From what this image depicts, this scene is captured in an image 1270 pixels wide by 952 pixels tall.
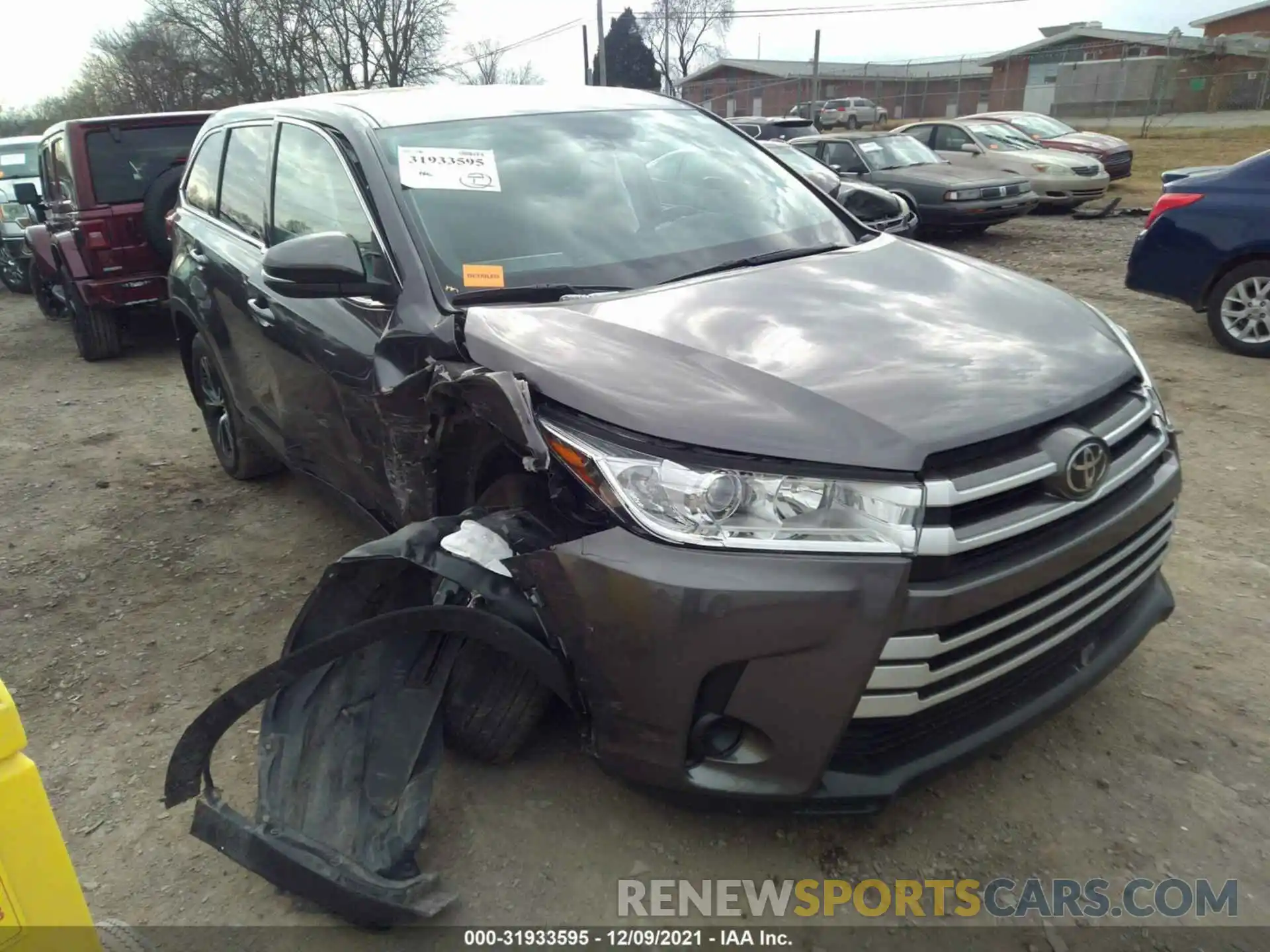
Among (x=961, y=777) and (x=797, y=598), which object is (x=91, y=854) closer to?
(x=797, y=598)

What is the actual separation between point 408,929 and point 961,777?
147cm

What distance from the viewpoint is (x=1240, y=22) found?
47656 millimetres

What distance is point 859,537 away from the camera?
1.83m

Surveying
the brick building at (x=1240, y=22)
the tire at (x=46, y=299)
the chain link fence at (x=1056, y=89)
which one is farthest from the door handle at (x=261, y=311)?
the brick building at (x=1240, y=22)

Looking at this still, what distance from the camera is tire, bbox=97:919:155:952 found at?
2.09 metres

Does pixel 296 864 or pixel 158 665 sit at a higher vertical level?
pixel 296 864

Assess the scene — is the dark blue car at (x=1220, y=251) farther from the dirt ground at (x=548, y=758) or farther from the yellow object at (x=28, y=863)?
the yellow object at (x=28, y=863)

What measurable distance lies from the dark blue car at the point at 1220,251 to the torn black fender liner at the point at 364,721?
5966 millimetres

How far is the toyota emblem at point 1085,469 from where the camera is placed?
198 cm

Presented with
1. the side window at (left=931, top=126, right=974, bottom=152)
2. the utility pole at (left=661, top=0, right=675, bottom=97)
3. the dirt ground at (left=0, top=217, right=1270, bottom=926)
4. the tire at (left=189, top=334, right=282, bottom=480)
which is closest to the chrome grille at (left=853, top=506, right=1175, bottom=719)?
the dirt ground at (left=0, top=217, right=1270, bottom=926)

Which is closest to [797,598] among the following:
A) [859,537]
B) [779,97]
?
[859,537]

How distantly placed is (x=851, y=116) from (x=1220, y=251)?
3281 cm

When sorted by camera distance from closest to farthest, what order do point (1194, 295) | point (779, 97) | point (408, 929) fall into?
point (408, 929), point (1194, 295), point (779, 97)

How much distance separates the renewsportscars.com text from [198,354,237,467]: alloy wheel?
3.48 m
